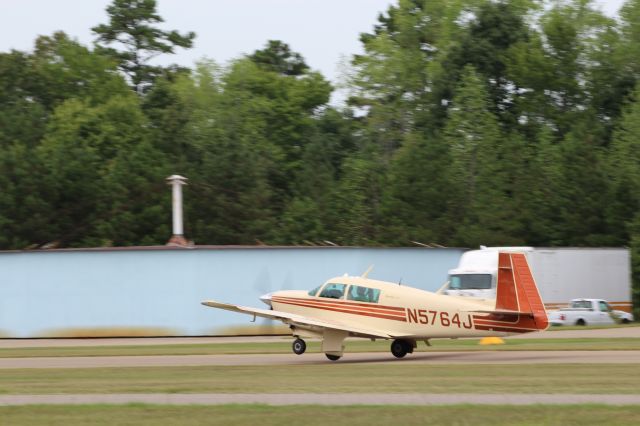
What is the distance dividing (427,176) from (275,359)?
4217cm

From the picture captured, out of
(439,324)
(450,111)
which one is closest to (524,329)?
(439,324)

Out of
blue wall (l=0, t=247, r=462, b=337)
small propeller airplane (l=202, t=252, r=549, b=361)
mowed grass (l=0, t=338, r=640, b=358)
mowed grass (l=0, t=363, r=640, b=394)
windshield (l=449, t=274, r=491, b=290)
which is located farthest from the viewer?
blue wall (l=0, t=247, r=462, b=337)

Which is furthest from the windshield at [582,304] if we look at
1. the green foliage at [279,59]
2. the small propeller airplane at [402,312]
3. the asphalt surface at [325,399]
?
the green foliage at [279,59]

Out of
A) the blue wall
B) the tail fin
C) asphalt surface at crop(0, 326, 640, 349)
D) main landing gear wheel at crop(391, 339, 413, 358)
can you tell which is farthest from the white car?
the tail fin

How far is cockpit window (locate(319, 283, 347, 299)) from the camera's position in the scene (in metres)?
31.2

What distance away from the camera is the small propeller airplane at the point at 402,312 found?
28422 millimetres

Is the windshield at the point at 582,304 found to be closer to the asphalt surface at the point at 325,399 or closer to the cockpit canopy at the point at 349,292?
the cockpit canopy at the point at 349,292

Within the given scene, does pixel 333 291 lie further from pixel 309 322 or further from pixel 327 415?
pixel 327 415

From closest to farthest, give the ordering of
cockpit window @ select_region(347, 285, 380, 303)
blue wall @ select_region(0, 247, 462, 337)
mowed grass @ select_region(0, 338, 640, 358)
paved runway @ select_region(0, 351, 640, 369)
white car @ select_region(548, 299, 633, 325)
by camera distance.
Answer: paved runway @ select_region(0, 351, 640, 369) < cockpit window @ select_region(347, 285, 380, 303) < mowed grass @ select_region(0, 338, 640, 358) < blue wall @ select_region(0, 247, 462, 337) < white car @ select_region(548, 299, 633, 325)

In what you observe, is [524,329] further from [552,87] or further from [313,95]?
[313,95]

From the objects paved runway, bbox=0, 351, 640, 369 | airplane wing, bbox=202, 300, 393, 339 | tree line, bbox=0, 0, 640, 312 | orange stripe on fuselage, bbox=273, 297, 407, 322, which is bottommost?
paved runway, bbox=0, 351, 640, 369

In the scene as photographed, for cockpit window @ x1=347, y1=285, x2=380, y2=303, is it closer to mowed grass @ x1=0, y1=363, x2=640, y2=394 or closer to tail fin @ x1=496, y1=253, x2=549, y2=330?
mowed grass @ x1=0, y1=363, x2=640, y2=394

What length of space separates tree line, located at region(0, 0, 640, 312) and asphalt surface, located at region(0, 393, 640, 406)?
4267 cm

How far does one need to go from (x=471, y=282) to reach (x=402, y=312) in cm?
1546
